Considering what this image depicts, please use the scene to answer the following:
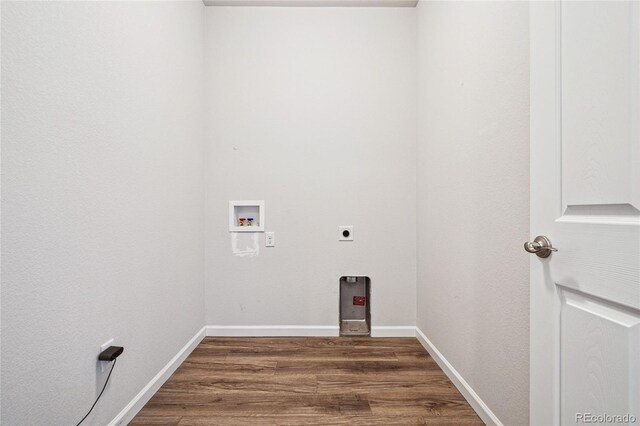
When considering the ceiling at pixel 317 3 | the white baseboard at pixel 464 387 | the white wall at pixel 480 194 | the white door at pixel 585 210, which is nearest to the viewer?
the white door at pixel 585 210

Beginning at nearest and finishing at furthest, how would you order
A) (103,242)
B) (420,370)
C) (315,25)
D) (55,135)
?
1. (55,135)
2. (103,242)
3. (420,370)
4. (315,25)

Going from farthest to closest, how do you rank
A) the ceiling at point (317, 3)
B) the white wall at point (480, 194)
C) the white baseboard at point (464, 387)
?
the ceiling at point (317, 3)
the white baseboard at point (464, 387)
the white wall at point (480, 194)

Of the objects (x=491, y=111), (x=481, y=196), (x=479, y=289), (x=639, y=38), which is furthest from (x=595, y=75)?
(x=479, y=289)

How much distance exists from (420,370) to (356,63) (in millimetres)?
2296

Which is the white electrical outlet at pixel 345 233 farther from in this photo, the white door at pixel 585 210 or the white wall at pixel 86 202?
the white door at pixel 585 210

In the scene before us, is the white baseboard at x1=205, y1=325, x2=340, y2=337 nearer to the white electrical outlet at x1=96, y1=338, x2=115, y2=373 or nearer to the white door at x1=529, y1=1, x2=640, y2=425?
the white electrical outlet at x1=96, y1=338, x2=115, y2=373

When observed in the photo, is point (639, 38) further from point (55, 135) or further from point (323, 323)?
point (323, 323)

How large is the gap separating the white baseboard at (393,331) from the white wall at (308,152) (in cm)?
4

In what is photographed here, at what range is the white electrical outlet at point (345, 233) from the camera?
235 cm

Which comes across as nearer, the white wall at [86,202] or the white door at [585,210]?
the white door at [585,210]

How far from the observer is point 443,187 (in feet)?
6.11

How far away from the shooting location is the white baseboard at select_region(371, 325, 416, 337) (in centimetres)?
234

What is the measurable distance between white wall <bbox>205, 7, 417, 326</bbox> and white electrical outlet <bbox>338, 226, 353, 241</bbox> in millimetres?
51

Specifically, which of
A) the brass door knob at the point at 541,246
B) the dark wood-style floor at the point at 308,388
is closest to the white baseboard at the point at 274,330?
the dark wood-style floor at the point at 308,388
